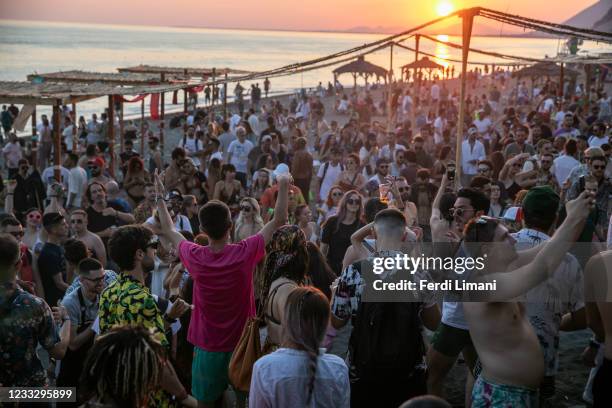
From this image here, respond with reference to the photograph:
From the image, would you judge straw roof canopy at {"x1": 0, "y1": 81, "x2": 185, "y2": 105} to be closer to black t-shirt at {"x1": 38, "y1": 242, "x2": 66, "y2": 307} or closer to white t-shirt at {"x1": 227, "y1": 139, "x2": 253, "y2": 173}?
white t-shirt at {"x1": 227, "y1": 139, "x2": 253, "y2": 173}

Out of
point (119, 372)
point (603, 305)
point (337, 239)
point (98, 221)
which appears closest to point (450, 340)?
point (603, 305)

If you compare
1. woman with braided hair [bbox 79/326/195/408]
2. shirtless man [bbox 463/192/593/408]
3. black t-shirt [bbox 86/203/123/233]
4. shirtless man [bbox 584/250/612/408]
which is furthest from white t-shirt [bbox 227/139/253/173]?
woman with braided hair [bbox 79/326/195/408]

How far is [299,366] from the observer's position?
311 cm

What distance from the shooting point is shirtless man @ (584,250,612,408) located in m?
3.79

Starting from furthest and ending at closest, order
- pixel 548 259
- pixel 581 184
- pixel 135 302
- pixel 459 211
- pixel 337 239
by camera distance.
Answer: pixel 337 239 → pixel 581 184 → pixel 459 211 → pixel 135 302 → pixel 548 259

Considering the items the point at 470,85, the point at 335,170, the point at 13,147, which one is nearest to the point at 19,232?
the point at 335,170

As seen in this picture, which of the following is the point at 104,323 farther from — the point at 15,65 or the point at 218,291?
the point at 15,65

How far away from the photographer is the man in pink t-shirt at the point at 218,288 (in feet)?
14.4

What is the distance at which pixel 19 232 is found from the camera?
598 cm

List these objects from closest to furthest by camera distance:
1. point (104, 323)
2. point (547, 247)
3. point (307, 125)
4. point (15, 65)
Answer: point (547, 247)
point (104, 323)
point (307, 125)
point (15, 65)

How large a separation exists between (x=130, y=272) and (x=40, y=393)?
2.73ft

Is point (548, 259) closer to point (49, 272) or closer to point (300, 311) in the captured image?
point (300, 311)

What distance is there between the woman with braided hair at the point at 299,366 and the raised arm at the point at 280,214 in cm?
133

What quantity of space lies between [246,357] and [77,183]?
291 inches
